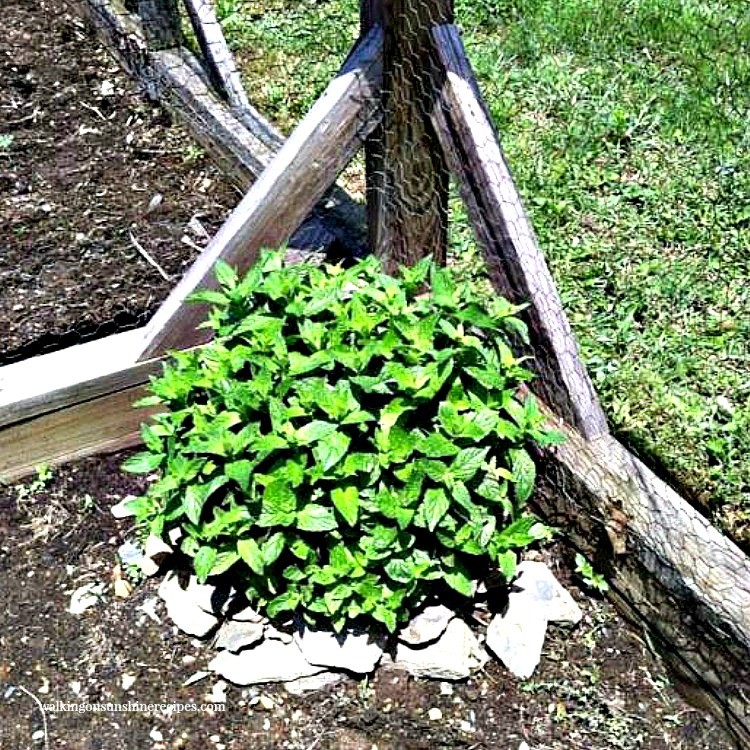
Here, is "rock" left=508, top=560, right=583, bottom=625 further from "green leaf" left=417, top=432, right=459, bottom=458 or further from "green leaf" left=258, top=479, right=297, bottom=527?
"green leaf" left=258, top=479, right=297, bottom=527

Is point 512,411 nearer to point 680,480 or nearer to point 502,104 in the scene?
point 680,480

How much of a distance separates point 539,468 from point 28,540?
1.25 metres

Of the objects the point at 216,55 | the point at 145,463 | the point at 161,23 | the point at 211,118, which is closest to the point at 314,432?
the point at 145,463

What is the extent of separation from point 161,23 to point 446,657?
8.48 feet

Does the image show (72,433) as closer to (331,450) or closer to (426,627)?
(331,450)

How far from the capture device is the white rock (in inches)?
96.0

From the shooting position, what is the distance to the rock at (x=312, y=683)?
228 cm

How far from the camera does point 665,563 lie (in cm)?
213

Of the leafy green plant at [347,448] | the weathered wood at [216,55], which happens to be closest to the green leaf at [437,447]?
the leafy green plant at [347,448]

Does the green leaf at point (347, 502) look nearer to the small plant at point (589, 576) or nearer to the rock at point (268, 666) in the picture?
the rock at point (268, 666)

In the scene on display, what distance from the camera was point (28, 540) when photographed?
257 centimetres

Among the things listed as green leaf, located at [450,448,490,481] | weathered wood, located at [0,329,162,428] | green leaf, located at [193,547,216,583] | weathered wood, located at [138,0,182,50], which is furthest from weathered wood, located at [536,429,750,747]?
weathered wood, located at [138,0,182,50]

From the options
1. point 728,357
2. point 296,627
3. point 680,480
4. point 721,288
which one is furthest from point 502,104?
point 296,627

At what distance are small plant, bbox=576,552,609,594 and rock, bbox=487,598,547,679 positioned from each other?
13cm
